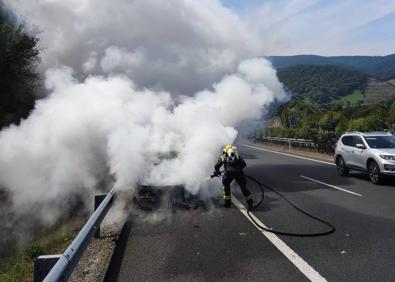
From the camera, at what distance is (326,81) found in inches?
3898

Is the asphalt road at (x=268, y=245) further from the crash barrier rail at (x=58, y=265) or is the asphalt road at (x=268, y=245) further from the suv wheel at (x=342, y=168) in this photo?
the suv wheel at (x=342, y=168)

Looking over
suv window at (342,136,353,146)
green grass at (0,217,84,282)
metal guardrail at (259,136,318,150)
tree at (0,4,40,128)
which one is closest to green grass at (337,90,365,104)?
metal guardrail at (259,136,318,150)

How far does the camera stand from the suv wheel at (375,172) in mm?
13848

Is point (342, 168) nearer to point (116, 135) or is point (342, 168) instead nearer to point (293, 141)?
point (116, 135)

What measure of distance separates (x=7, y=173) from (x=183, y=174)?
568 centimetres

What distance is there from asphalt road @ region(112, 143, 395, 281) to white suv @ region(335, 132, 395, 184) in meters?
2.41

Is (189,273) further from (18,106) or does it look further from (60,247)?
(18,106)

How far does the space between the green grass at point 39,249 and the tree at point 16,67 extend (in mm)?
7741

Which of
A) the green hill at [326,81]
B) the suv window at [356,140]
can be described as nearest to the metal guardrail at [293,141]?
the suv window at [356,140]

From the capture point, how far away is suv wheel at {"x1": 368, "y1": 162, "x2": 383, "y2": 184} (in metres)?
13.8

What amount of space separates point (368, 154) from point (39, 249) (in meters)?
10.7

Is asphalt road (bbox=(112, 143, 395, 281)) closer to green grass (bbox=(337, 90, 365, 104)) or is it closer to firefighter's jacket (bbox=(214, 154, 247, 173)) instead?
firefighter's jacket (bbox=(214, 154, 247, 173))

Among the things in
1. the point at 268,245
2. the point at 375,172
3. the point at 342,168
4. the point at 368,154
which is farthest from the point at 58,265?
the point at 342,168

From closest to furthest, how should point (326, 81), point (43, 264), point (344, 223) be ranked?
point (43, 264) < point (344, 223) < point (326, 81)
